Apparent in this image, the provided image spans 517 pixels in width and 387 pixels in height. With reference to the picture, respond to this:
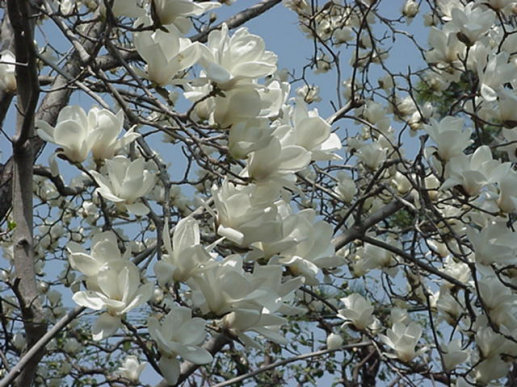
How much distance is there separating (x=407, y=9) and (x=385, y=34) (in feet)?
0.39

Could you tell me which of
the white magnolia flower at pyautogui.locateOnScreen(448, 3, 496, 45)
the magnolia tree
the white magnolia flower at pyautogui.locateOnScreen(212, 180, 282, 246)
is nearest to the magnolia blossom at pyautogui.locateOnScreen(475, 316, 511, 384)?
the magnolia tree

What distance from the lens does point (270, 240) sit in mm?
940

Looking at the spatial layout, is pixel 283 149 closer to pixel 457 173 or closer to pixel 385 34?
pixel 457 173

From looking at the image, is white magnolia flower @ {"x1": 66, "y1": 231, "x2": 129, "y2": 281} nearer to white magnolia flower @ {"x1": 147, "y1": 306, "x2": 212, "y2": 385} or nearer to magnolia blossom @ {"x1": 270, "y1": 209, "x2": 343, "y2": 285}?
white magnolia flower @ {"x1": 147, "y1": 306, "x2": 212, "y2": 385}

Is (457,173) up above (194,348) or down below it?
above

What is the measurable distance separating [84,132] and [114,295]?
236mm

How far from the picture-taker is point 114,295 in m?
0.90

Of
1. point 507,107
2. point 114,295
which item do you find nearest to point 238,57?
point 114,295

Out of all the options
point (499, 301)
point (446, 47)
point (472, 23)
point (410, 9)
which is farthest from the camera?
point (410, 9)

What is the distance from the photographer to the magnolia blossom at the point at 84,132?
3.30 ft

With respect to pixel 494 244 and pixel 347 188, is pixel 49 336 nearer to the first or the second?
pixel 494 244

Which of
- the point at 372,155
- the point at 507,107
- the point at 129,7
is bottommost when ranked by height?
the point at 129,7

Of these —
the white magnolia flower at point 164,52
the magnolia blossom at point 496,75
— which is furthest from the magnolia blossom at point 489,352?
the white magnolia flower at point 164,52

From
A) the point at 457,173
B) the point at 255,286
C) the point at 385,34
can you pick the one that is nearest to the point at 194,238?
the point at 255,286
